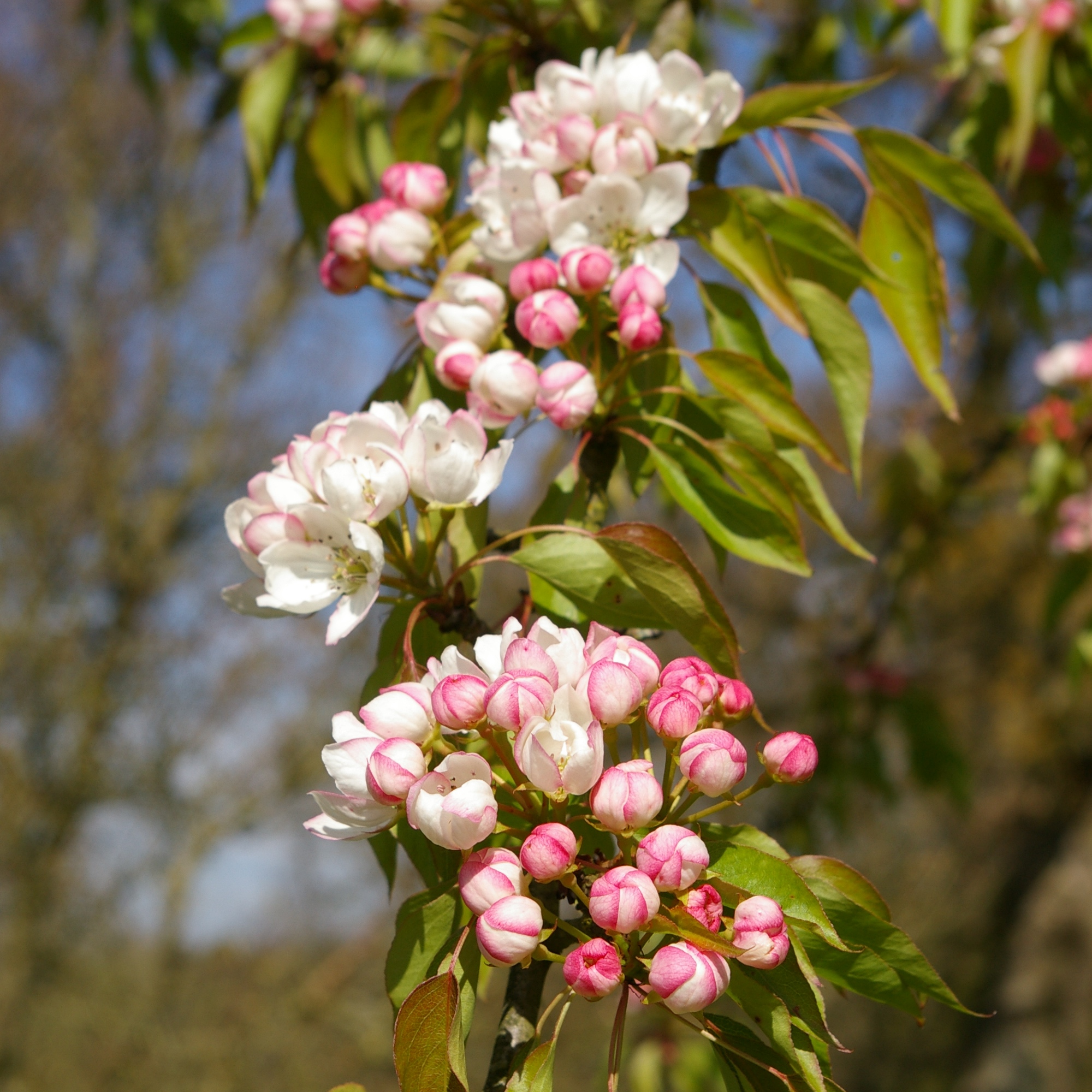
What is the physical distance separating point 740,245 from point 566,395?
0.83 ft

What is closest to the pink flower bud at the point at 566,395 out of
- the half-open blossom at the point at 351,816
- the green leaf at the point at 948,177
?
the half-open blossom at the point at 351,816

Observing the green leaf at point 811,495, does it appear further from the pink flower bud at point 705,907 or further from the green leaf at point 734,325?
the pink flower bud at point 705,907

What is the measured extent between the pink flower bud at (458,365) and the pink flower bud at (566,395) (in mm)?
64

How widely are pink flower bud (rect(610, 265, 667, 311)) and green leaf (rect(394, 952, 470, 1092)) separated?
52 centimetres

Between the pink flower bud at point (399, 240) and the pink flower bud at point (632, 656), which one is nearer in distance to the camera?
the pink flower bud at point (632, 656)

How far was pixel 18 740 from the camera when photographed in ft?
26.6

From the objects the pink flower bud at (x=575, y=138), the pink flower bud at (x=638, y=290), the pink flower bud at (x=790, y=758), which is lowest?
the pink flower bud at (x=790, y=758)

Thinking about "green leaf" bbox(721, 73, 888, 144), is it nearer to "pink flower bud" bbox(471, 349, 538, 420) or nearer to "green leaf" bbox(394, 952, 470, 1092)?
"pink flower bud" bbox(471, 349, 538, 420)

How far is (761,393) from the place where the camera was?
804mm

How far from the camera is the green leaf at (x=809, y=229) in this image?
873mm

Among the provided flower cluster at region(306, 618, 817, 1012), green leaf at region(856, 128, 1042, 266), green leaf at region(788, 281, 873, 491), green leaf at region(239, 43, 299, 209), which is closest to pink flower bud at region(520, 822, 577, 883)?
flower cluster at region(306, 618, 817, 1012)

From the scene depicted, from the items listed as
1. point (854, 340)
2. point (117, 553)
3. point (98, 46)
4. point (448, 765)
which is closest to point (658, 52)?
point (854, 340)

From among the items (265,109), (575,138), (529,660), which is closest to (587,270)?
(575,138)

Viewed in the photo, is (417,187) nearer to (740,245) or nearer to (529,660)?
(740,245)
